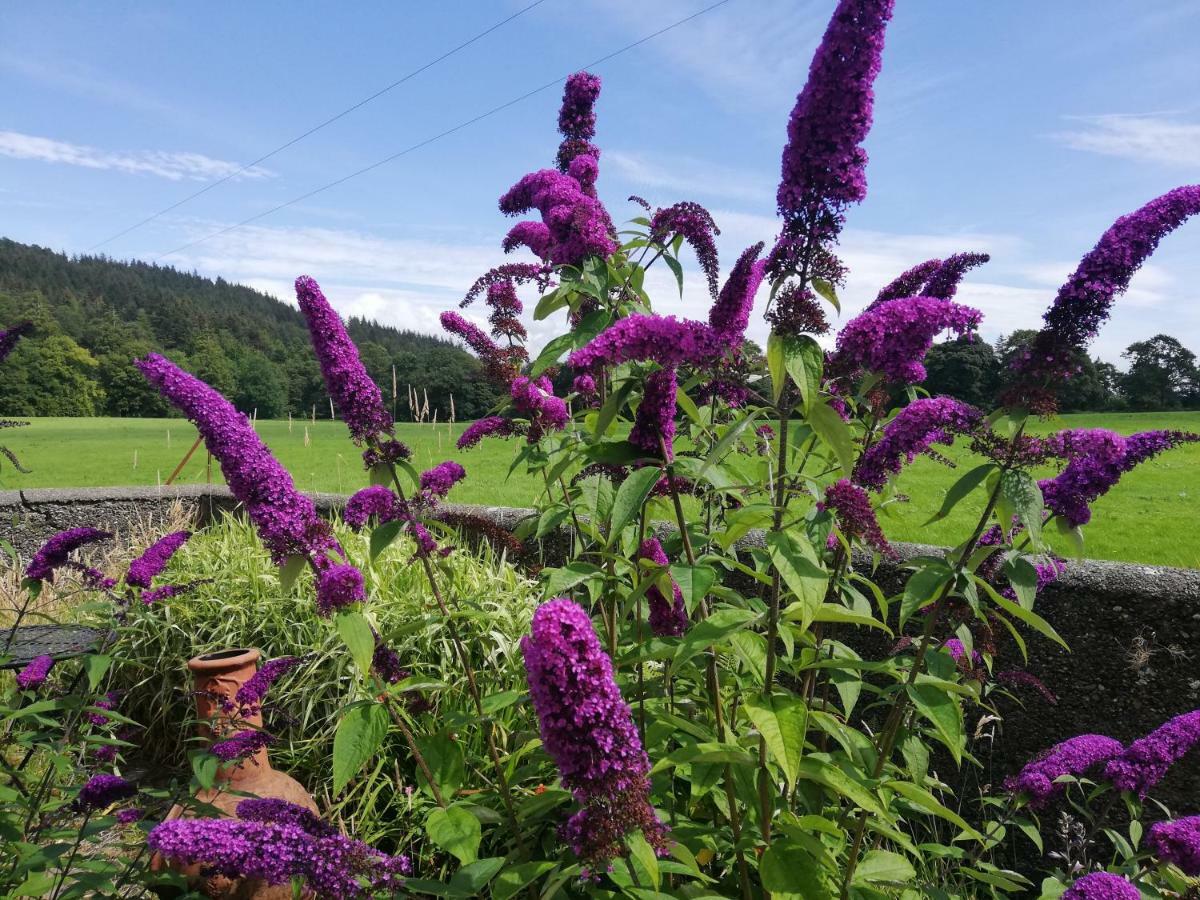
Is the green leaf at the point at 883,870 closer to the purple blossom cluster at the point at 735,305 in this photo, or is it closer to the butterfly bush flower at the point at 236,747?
the purple blossom cluster at the point at 735,305

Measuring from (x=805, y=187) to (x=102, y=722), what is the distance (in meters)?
2.87

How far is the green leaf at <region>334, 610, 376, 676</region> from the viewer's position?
5.20 ft

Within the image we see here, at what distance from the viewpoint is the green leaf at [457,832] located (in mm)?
1705

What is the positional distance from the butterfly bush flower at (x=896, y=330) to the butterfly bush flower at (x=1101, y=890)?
1.10 metres

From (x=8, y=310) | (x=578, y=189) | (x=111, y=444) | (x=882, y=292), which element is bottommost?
(x=111, y=444)

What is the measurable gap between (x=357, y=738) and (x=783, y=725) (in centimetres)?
100

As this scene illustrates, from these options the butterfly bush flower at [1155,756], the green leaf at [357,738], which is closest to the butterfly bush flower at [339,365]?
the green leaf at [357,738]

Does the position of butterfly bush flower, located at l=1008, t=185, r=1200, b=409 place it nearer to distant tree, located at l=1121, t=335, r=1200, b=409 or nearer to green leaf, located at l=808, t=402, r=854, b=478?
green leaf, located at l=808, t=402, r=854, b=478

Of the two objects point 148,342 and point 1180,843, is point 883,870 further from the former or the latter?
point 148,342

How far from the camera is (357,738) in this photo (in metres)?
1.74

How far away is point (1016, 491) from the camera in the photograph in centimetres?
163

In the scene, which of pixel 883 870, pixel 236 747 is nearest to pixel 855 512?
pixel 883 870

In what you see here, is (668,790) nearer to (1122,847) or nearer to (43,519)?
(1122,847)

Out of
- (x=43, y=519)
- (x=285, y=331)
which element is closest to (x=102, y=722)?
(x=43, y=519)
